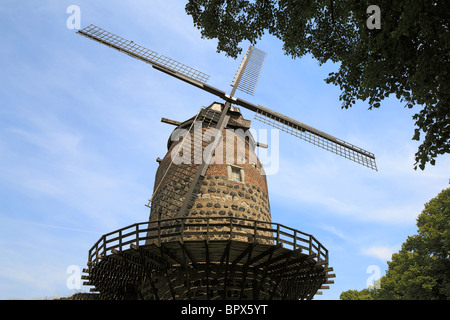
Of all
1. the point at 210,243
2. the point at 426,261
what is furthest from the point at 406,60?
the point at 426,261

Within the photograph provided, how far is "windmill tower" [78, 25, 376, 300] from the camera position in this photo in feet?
39.8

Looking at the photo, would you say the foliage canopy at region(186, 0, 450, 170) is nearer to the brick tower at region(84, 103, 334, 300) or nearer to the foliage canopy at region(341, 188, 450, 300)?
the brick tower at region(84, 103, 334, 300)

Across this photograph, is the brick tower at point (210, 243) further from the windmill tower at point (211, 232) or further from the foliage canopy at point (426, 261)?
the foliage canopy at point (426, 261)

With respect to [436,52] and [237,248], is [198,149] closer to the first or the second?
[237,248]

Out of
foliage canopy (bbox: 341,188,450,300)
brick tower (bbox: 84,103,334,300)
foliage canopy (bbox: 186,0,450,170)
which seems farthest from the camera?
foliage canopy (bbox: 341,188,450,300)

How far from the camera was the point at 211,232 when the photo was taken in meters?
12.5

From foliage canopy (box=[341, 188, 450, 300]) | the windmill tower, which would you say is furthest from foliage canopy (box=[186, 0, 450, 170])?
foliage canopy (box=[341, 188, 450, 300])

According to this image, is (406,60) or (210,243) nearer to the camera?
(406,60)

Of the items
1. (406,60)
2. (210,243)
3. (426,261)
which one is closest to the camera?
(406,60)

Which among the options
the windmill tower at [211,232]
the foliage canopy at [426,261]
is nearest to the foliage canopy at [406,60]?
the windmill tower at [211,232]

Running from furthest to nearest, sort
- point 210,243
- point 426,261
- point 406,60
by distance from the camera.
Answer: point 426,261
point 210,243
point 406,60

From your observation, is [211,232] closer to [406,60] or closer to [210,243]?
[210,243]
